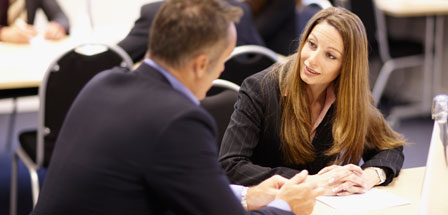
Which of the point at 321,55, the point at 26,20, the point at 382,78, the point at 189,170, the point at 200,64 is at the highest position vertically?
the point at 200,64

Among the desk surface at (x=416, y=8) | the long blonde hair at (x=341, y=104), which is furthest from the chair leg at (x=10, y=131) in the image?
the long blonde hair at (x=341, y=104)

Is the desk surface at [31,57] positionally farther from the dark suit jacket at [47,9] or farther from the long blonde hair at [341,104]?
the long blonde hair at [341,104]

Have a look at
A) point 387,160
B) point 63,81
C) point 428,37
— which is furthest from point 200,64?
point 428,37

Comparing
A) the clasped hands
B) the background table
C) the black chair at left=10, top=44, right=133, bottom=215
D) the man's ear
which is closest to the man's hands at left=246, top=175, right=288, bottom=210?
the clasped hands

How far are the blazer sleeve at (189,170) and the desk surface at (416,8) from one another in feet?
13.7

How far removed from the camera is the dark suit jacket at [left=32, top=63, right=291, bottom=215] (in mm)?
1269

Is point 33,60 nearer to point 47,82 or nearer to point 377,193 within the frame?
point 47,82

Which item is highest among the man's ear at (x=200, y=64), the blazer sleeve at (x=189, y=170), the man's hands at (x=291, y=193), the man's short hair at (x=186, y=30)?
the man's short hair at (x=186, y=30)

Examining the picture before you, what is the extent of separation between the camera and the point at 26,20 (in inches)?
181

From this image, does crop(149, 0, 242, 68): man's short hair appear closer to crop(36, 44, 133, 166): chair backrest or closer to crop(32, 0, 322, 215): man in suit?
crop(32, 0, 322, 215): man in suit

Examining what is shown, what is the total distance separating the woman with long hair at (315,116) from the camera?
2059mm

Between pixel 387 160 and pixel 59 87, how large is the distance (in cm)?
160

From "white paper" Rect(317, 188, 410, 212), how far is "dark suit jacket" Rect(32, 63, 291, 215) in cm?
44

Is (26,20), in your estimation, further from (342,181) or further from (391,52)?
(342,181)
